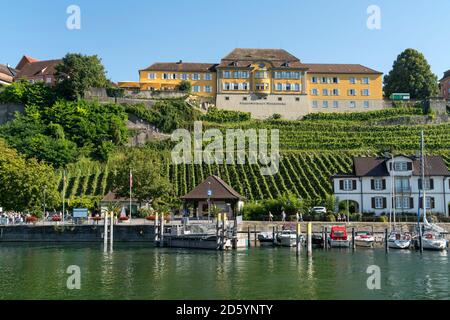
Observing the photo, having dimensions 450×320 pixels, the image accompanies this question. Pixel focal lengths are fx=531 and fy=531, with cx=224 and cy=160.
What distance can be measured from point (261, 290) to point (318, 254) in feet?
59.0

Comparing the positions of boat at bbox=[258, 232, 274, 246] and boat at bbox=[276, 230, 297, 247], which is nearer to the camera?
boat at bbox=[276, 230, 297, 247]

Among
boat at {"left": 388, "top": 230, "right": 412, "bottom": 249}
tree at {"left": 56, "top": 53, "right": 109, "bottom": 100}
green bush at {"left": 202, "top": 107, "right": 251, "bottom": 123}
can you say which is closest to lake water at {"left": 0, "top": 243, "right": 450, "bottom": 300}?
boat at {"left": 388, "top": 230, "right": 412, "bottom": 249}

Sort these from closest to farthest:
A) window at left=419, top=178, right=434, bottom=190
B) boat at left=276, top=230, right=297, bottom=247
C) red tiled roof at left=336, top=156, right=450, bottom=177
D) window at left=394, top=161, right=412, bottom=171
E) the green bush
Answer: boat at left=276, top=230, right=297, bottom=247 → window at left=419, top=178, right=434, bottom=190 → red tiled roof at left=336, top=156, right=450, bottom=177 → window at left=394, top=161, right=412, bottom=171 → the green bush

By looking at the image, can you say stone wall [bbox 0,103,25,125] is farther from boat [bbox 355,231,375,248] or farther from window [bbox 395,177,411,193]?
boat [bbox 355,231,375,248]

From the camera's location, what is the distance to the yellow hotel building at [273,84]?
341ft

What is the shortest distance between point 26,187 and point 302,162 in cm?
4023

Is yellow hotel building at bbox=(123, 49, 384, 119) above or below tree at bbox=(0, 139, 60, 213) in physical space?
above

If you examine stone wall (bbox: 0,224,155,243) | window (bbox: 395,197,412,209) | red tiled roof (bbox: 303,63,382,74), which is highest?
red tiled roof (bbox: 303,63,382,74)

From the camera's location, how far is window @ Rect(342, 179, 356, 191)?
204 ft

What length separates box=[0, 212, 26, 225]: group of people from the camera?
58.4m

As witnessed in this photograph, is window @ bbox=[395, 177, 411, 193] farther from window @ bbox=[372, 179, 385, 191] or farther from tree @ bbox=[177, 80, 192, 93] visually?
tree @ bbox=[177, 80, 192, 93]

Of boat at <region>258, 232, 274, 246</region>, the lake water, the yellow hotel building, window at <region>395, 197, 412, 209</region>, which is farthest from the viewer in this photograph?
the yellow hotel building

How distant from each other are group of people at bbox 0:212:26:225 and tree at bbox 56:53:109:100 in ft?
106

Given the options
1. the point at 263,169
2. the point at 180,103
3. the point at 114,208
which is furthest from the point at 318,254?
the point at 180,103
